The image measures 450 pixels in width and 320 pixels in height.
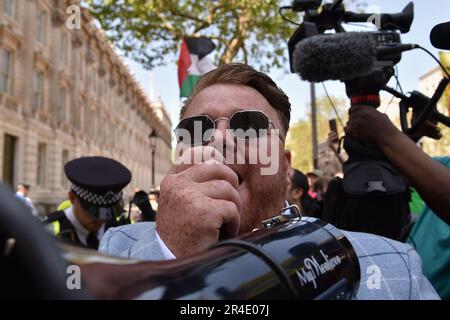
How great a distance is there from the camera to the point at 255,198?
4.78ft

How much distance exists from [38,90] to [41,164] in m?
4.20

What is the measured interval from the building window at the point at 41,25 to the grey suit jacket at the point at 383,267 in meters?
28.1

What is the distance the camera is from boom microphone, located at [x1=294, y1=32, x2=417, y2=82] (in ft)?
5.66

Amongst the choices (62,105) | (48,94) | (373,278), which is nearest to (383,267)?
(373,278)

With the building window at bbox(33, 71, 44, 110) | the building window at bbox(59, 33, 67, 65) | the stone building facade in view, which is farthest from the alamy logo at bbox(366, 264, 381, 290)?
the building window at bbox(59, 33, 67, 65)

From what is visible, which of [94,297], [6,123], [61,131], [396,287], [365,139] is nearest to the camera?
[94,297]

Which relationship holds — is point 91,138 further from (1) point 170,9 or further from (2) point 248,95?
(2) point 248,95

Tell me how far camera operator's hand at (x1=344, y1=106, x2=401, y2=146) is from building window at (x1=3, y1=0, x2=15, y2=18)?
23.8 meters

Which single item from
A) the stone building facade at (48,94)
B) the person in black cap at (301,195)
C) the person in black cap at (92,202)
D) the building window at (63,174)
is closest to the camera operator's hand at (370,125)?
the person in black cap at (92,202)

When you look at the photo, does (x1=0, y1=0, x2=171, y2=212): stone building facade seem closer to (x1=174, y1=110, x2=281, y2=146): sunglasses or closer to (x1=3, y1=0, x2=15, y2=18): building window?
(x1=3, y1=0, x2=15, y2=18): building window

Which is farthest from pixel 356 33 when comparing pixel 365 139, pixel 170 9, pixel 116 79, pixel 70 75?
pixel 116 79

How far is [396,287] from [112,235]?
3.26 ft

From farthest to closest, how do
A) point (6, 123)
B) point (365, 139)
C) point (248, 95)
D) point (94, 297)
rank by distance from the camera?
point (6, 123)
point (365, 139)
point (248, 95)
point (94, 297)

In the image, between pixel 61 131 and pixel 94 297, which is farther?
pixel 61 131
